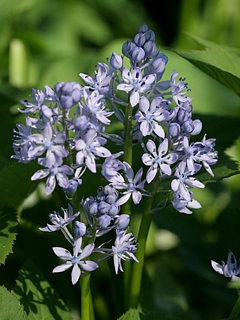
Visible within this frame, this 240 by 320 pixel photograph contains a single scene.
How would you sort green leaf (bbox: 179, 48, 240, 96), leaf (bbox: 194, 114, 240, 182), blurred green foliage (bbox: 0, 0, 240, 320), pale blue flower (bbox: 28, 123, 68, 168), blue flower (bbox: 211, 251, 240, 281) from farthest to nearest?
blurred green foliage (bbox: 0, 0, 240, 320), leaf (bbox: 194, 114, 240, 182), green leaf (bbox: 179, 48, 240, 96), blue flower (bbox: 211, 251, 240, 281), pale blue flower (bbox: 28, 123, 68, 168)

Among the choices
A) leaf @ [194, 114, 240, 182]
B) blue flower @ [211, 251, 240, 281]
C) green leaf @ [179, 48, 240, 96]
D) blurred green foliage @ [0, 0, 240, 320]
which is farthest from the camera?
blurred green foliage @ [0, 0, 240, 320]

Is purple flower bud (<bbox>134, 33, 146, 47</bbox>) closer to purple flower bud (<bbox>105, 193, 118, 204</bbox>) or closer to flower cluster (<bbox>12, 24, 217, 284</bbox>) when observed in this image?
flower cluster (<bbox>12, 24, 217, 284</bbox>)

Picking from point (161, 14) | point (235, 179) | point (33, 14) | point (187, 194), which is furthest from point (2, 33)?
point (187, 194)

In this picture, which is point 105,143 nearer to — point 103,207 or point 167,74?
point 103,207

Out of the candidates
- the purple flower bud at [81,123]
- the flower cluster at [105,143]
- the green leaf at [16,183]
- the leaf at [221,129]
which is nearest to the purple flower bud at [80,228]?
the flower cluster at [105,143]

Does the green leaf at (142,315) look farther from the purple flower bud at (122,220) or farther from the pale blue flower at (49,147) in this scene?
the pale blue flower at (49,147)

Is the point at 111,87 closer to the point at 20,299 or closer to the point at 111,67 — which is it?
the point at 111,67

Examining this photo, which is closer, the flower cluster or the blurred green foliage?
the flower cluster

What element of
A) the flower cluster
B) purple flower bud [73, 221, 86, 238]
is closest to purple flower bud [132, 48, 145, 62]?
the flower cluster

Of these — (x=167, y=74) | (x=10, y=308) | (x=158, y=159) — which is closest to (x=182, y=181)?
(x=158, y=159)
